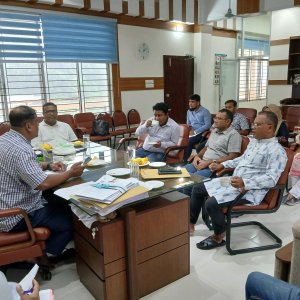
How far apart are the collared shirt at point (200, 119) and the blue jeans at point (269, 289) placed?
3.75 m

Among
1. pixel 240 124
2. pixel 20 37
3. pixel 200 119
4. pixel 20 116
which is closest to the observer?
pixel 20 116

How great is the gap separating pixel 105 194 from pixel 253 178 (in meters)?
1.31

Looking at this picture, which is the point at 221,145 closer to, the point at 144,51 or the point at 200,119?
the point at 200,119

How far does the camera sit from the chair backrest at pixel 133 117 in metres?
6.71

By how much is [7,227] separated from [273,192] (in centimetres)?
203

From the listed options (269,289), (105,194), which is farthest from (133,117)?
(269,289)

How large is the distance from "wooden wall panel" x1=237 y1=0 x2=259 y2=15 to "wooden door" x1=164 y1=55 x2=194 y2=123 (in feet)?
5.72

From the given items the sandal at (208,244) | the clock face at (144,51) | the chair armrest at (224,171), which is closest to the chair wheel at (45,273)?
the sandal at (208,244)

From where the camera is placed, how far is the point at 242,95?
980 centimetres

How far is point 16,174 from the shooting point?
6.39 feet

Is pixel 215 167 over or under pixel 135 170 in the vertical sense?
under

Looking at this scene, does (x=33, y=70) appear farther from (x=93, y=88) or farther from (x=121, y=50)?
(x=121, y=50)

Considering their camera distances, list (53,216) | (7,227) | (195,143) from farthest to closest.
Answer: (195,143) → (53,216) → (7,227)

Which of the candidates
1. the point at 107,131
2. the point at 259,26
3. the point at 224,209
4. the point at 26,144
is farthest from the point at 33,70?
the point at 259,26
